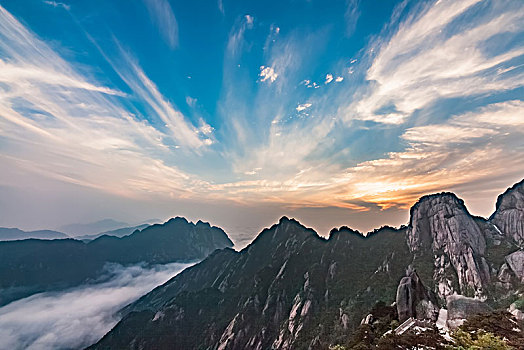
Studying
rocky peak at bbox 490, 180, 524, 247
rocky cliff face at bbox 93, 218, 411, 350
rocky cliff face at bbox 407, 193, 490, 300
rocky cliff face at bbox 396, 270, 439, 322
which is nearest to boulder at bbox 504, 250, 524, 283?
rocky cliff face at bbox 407, 193, 490, 300

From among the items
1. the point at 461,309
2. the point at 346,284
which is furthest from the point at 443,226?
the point at 461,309

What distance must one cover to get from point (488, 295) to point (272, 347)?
319 ft

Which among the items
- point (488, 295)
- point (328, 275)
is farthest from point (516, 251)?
point (328, 275)

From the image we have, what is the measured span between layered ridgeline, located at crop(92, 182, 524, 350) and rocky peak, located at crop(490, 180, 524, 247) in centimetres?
44

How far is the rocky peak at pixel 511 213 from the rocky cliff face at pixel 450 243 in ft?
33.6

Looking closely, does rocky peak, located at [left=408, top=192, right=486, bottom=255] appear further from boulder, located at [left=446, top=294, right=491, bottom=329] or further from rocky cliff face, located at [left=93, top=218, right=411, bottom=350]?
boulder, located at [left=446, top=294, right=491, bottom=329]

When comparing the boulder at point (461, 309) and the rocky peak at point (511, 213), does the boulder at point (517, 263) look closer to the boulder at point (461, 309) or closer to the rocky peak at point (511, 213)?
the rocky peak at point (511, 213)

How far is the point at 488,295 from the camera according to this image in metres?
83.9

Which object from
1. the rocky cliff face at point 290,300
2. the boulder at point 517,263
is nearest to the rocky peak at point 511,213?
the boulder at point 517,263

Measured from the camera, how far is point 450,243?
10819 centimetres

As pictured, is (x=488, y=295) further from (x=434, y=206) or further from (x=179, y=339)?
(x=179, y=339)

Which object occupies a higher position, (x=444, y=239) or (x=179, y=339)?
(x=444, y=239)

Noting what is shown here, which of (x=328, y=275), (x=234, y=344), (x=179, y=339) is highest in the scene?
(x=328, y=275)

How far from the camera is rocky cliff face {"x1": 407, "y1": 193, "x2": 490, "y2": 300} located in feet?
304
